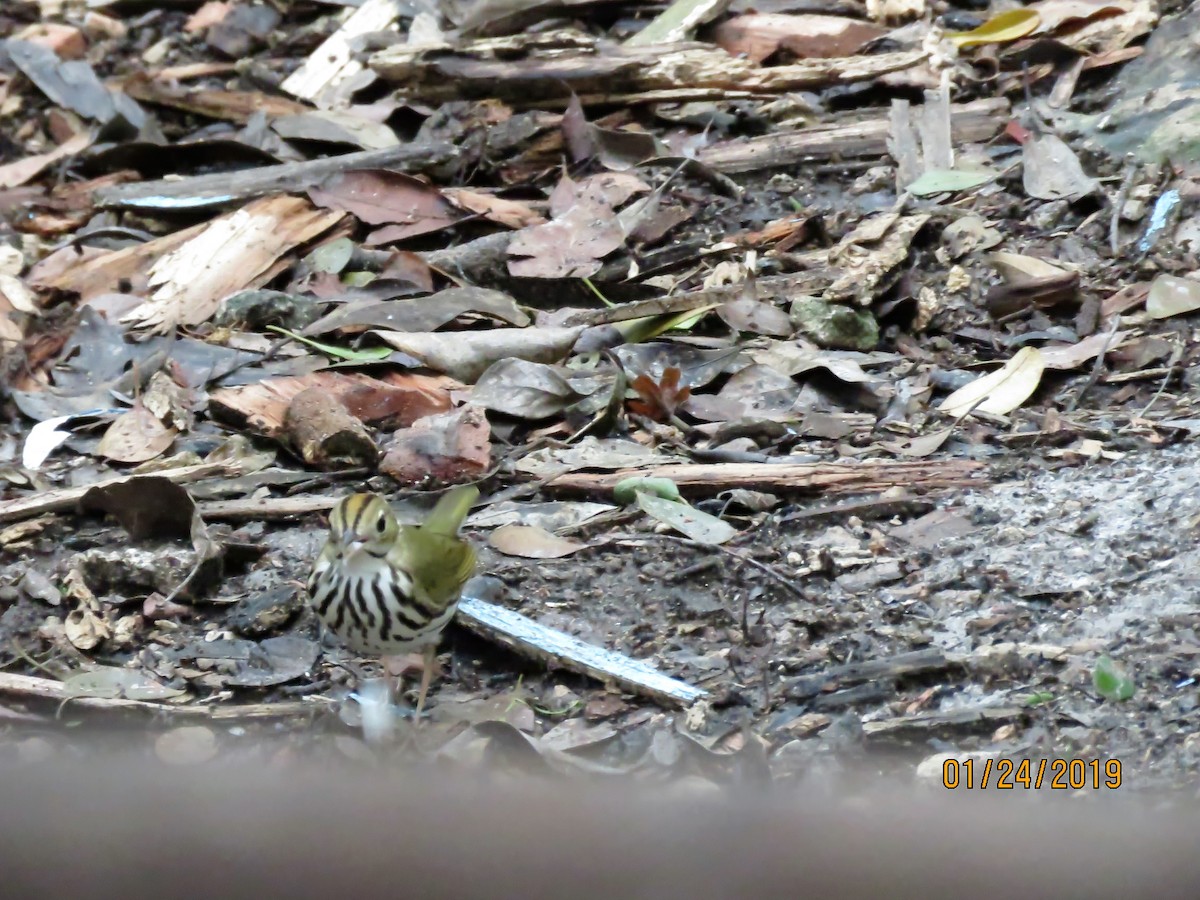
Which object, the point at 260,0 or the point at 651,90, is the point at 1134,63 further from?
the point at 260,0

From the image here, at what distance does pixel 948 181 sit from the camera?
5637 millimetres

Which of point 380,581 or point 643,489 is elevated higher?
point 643,489

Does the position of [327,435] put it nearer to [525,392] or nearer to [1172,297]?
[525,392]

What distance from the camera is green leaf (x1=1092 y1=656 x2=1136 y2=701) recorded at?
10.0 ft

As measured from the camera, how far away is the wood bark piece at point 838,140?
19.6ft

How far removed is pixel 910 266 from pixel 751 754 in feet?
8.75

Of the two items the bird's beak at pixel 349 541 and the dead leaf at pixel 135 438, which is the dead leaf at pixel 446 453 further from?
the bird's beak at pixel 349 541

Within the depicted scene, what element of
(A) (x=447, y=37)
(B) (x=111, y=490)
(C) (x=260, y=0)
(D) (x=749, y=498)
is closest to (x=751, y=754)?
(D) (x=749, y=498)

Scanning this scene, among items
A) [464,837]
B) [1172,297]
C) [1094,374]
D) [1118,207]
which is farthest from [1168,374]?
[464,837]

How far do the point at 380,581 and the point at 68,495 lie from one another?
1.55 meters

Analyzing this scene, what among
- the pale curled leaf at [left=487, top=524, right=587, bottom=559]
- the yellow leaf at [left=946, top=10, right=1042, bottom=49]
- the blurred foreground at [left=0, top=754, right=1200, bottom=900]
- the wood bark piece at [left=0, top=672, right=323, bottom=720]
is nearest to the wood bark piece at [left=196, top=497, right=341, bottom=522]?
the pale curled leaf at [left=487, top=524, right=587, bottom=559]

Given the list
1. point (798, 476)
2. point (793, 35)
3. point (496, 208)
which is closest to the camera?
point (798, 476)

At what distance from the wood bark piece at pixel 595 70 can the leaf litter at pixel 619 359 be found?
0.8 inches
